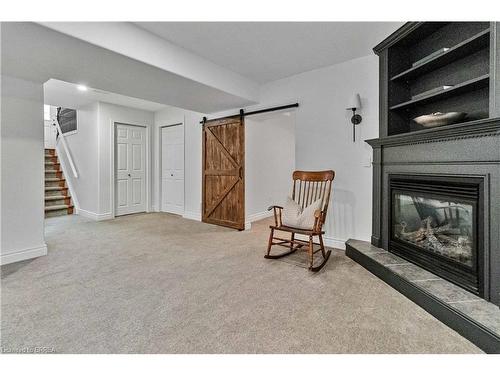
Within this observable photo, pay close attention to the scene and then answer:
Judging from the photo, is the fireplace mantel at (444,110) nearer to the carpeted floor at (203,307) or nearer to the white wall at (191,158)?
the carpeted floor at (203,307)

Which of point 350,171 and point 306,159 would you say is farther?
point 306,159

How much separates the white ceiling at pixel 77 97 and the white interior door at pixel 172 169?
0.68m

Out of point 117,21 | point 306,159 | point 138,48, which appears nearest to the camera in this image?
point 117,21

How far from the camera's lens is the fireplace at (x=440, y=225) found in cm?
178

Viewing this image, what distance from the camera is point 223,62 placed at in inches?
124

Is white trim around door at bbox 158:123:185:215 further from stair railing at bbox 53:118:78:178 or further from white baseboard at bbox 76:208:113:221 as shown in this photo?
stair railing at bbox 53:118:78:178

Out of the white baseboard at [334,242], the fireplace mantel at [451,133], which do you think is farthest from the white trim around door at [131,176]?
the fireplace mantel at [451,133]

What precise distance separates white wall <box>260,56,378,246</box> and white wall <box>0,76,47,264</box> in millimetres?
3239

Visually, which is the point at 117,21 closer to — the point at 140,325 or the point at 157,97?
the point at 157,97

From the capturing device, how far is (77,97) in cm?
460
